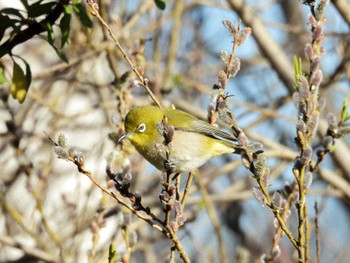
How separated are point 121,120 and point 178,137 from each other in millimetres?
320

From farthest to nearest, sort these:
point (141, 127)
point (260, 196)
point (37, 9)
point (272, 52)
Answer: point (272, 52), point (141, 127), point (37, 9), point (260, 196)

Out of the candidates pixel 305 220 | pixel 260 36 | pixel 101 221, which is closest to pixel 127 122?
pixel 101 221

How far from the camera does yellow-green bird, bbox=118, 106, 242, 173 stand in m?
2.27

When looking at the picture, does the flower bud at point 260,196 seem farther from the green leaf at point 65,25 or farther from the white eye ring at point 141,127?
the white eye ring at point 141,127

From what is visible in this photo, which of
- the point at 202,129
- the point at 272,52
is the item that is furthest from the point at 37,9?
the point at 272,52

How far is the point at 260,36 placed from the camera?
3418 millimetres

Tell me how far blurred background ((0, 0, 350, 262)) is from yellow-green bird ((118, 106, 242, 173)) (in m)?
0.09

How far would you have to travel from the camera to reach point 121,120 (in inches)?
86.3

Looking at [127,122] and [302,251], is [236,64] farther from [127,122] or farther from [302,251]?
[127,122]

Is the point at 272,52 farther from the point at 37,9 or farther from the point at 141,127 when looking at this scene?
the point at 37,9

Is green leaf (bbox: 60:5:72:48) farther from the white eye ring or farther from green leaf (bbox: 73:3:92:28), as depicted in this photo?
the white eye ring

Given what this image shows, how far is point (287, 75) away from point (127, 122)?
55.6 inches

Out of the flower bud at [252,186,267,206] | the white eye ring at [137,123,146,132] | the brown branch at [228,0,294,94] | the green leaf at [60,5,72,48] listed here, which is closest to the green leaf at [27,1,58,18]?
the green leaf at [60,5,72,48]

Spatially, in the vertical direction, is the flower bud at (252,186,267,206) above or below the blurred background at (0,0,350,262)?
below
